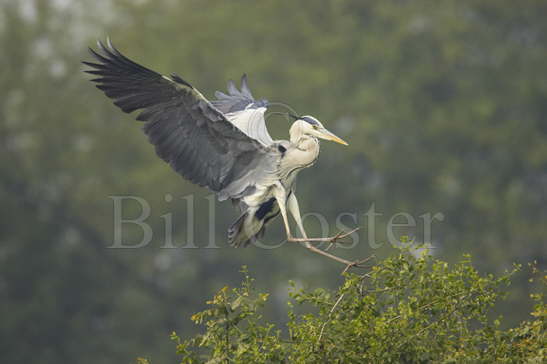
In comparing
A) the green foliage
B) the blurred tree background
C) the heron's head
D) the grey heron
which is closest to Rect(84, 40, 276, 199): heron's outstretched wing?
the grey heron

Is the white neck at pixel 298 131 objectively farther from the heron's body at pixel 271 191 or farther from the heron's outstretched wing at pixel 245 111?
the heron's outstretched wing at pixel 245 111

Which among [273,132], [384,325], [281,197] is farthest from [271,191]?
[273,132]

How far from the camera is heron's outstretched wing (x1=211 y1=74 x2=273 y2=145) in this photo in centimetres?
830

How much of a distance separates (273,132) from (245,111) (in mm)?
14252

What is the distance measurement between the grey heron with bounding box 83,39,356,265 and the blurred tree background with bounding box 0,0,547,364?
557 inches

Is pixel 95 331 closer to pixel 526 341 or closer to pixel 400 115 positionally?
pixel 400 115

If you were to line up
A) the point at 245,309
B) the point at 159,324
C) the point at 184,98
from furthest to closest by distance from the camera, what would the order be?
the point at 159,324 < the point at 184,98 < the point at 245,309

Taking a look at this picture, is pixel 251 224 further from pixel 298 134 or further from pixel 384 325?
pixel 384 325

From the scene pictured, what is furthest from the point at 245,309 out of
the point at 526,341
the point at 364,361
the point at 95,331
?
the point at 95,331

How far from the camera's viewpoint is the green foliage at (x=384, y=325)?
6203 millimetres

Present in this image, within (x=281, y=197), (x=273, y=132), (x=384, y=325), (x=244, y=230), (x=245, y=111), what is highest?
(x=273, y=132)

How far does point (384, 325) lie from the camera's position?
6.20 meters

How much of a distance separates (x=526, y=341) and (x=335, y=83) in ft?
63.4

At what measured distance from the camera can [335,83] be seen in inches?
998
